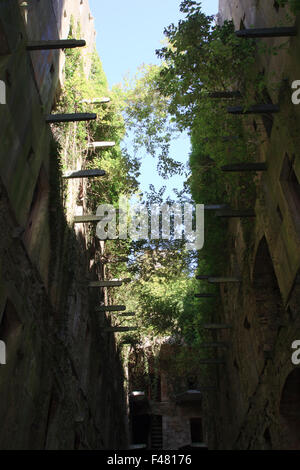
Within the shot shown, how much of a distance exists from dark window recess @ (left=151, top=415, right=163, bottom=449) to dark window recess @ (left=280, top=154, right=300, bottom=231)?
1057 inches

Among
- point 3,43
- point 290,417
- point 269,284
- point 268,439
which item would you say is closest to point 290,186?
point 269,284

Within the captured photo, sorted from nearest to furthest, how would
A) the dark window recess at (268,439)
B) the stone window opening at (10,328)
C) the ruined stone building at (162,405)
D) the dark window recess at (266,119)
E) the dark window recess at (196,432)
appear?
the stone window opening at (10,328)
the dark window recess at (268,439)
the dark window recess at (266,119)
the ruined stone building at (162,405)
the dark window recess at (196,432)

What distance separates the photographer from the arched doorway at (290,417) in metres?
10.8

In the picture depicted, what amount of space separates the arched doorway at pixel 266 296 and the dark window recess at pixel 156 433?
2283 cm

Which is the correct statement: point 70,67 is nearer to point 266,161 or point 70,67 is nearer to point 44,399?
point 266,161

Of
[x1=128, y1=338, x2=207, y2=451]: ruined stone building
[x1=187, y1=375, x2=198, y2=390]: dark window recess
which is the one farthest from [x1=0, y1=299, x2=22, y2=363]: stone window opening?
[x1=187, y1=375, x2=198, y2=390]: dark window recess

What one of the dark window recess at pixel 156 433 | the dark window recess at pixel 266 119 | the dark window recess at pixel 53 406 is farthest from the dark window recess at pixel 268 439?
the dark window recess at pixel 156 433

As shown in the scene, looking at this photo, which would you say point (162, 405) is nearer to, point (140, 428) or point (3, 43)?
point (140, 428)

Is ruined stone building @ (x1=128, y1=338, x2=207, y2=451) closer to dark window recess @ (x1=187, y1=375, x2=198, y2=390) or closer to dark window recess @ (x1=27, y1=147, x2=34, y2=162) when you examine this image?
dark window recess @ (x1=187, y1=375, x2=198, y2=390)

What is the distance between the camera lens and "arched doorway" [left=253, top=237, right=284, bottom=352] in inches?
522

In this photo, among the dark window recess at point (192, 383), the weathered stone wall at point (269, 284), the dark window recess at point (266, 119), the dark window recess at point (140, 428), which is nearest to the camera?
the weathered stone wall at point (269, 284)

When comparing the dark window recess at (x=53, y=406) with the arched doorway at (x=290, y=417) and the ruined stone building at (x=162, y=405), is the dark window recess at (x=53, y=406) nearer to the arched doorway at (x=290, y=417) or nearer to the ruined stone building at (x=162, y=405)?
the arched doorway at (x=290, y=417)

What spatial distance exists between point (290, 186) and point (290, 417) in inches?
204
